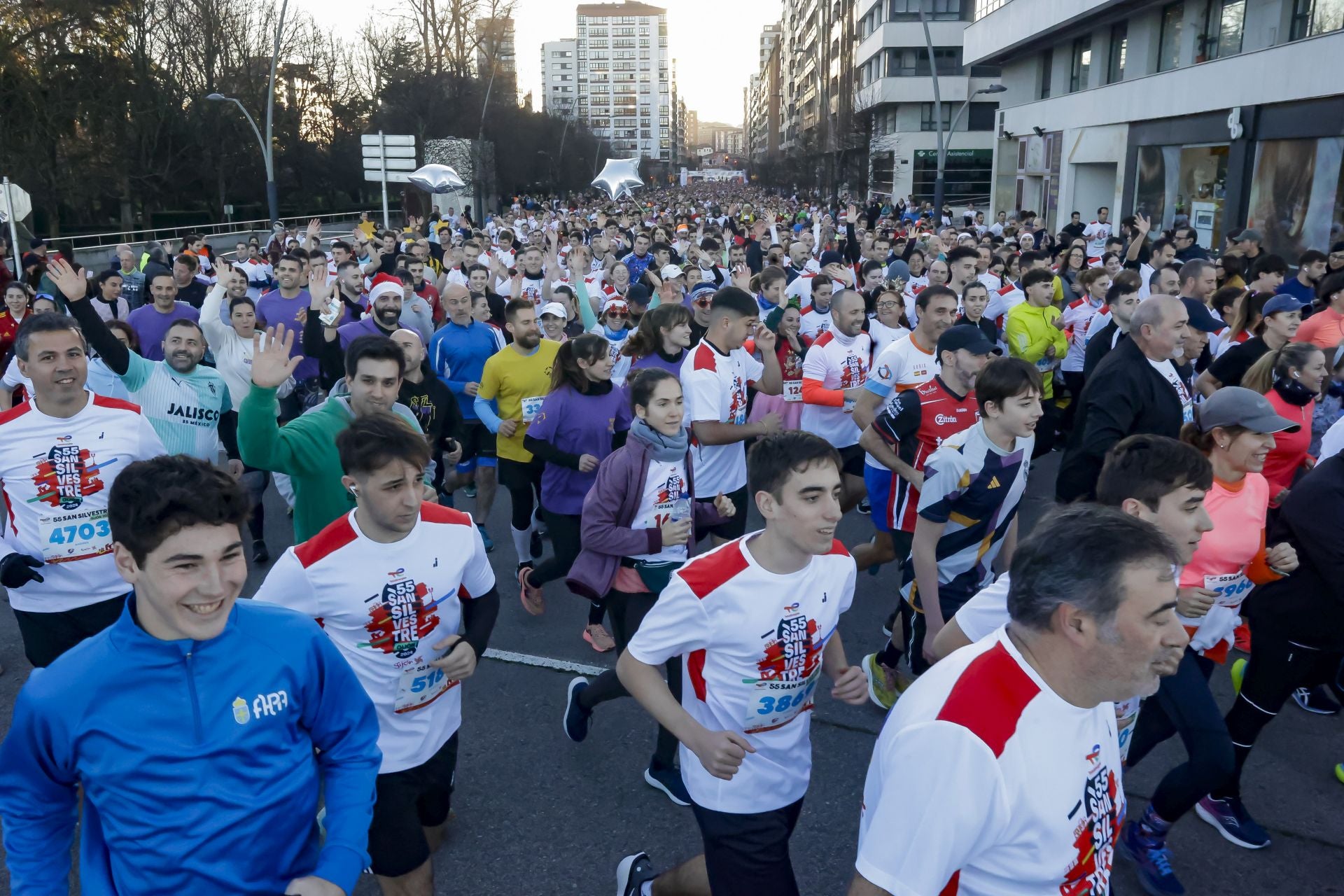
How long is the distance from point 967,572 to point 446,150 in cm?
3950

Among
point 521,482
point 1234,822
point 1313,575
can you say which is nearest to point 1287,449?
point 1313,575

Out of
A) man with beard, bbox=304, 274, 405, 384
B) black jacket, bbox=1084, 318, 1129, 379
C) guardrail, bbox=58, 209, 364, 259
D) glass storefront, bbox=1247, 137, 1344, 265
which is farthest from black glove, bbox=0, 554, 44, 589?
guardrail, bbox=58, 209, 364, 259

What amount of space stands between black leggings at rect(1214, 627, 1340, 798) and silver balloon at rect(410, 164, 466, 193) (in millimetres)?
23566

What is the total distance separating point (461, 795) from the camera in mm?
4402

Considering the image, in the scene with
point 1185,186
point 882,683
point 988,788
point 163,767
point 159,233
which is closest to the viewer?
point 988,788

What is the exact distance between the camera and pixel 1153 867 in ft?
12.2

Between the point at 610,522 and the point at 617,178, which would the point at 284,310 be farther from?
the point at 617,178

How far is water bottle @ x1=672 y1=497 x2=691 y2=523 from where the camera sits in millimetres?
4543

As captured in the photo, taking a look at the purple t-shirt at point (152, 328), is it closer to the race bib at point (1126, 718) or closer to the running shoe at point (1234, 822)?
the race bib at point (1126, 718)

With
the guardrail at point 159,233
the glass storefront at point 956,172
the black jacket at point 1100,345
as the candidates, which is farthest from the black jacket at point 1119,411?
the glass storefront at point 956,172

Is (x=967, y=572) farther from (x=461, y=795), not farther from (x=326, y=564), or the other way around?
(x=326, y=564)

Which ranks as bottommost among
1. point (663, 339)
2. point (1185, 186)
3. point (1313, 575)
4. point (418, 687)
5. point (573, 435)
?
point (418, 687)

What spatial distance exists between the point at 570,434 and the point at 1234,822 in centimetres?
376

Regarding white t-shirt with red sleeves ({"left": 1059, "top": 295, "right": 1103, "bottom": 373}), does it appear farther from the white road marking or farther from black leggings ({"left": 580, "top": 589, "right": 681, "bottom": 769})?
black leggings ({"left": 580, "top": 589, "right": 681, "bottom": 769})
